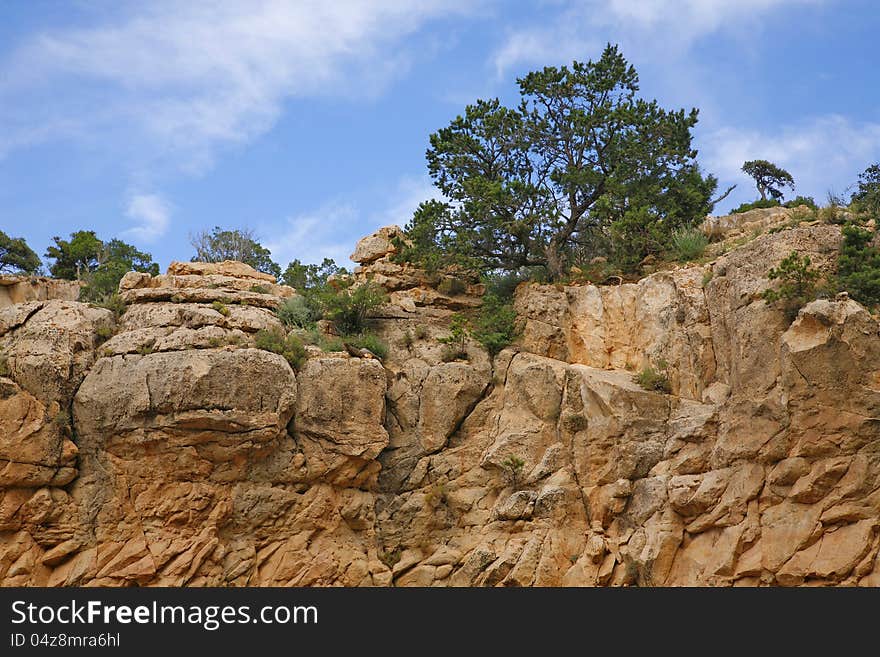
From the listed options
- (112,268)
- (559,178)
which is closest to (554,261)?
(559,178)

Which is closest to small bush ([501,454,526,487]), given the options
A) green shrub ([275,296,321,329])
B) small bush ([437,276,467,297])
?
green shrub ([275,296,321,329])

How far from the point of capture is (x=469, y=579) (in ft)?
64.4

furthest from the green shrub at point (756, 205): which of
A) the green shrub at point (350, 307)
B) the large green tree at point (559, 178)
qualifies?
the green shrub at point (350, 307)

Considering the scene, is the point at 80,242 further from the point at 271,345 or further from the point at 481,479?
the point at 481,479

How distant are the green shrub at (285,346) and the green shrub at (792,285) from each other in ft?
33.4

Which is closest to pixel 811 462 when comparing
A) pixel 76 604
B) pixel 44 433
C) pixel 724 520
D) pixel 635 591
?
pixel 724 520

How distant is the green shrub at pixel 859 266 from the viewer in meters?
18.2

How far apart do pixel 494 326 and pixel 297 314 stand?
4972 mm

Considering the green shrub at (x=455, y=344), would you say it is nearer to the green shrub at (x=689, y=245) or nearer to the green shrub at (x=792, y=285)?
the green shrub at (x=689, y=245)

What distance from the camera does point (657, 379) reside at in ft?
67.1

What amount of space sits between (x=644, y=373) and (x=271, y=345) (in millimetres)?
8386

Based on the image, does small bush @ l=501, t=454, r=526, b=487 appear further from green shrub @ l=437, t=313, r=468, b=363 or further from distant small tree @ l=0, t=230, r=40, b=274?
distant small tree @ l=0, t=230, r=40, b=274

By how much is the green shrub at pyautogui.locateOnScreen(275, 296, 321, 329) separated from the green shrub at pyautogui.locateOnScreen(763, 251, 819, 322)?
11.0 m

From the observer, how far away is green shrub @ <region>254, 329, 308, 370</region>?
21.3m
